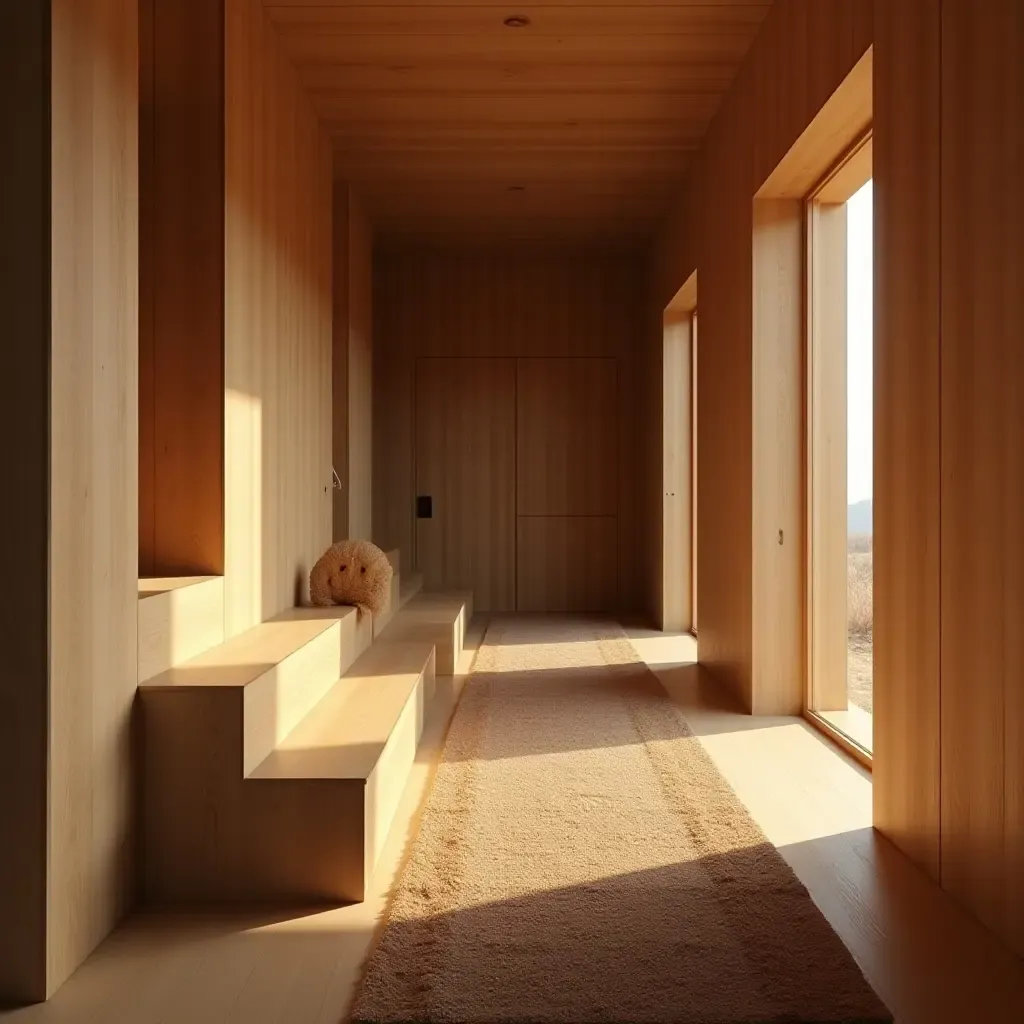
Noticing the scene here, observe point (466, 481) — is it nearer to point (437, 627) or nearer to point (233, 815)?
point (437, 627)

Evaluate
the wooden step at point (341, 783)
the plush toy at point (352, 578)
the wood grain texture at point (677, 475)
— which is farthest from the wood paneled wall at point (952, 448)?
the wood grain texture at point (677, 475)

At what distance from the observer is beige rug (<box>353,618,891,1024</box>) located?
1.90 m

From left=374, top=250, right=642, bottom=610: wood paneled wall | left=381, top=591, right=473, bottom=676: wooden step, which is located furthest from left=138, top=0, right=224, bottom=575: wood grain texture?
left=374, top=250, right=642, bottom=610: wood paneled wall

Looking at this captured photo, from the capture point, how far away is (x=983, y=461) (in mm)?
2238

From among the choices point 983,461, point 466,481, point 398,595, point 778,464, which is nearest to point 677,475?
point 466,481

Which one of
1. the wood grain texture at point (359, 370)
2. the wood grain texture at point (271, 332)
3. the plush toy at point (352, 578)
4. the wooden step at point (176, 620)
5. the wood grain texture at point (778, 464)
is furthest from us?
the wood grain texture at point (359, 370)

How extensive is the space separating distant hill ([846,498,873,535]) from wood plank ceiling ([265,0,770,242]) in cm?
187

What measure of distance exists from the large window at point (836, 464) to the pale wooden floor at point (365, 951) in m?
1.18

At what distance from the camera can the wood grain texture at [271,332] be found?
3.63 m

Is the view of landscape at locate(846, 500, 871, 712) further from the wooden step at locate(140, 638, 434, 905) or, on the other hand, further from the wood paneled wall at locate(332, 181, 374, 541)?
the wood paneled wall at locate(332, 181, 374, 541)

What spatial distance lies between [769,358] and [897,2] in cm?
179

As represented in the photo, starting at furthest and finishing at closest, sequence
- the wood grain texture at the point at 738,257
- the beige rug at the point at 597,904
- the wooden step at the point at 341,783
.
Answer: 1. the wood grain texture at the point at 738,257
2. the wooden step at the point at 341,783
3. the beige rug at the point at 597,904

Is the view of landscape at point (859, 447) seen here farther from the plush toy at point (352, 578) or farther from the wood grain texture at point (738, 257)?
the plush toy at point (352, 578)

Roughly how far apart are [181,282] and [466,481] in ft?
15.5
